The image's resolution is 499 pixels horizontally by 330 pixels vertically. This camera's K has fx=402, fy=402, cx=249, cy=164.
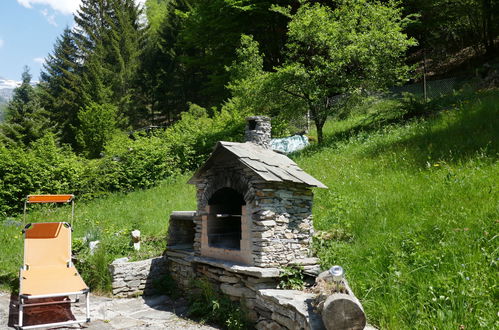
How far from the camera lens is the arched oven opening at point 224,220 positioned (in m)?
7.98

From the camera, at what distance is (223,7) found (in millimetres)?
22328

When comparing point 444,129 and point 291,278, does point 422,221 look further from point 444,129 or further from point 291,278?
point 444,129

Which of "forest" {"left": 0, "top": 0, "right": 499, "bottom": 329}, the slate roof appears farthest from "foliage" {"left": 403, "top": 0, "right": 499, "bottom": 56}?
the slate roof

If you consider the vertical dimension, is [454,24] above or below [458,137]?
above

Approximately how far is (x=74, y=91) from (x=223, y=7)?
13.9m

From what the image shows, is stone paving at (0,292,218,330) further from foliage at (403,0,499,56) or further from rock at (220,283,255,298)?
foliage at (403,0,499,56)

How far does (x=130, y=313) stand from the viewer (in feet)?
25.2

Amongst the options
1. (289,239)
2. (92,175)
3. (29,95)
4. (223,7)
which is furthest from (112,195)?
(29,95)

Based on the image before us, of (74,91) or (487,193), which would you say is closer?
(487,193)

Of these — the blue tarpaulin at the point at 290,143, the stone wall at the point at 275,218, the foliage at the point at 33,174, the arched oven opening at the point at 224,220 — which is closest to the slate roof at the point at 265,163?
the stone wall at the point at 275,218

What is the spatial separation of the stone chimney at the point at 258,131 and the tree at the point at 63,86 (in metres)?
20.2

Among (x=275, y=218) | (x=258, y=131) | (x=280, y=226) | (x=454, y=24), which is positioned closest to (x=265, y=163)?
(x=275, y=218)

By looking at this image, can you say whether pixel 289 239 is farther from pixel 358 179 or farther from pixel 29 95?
pixel 29 95

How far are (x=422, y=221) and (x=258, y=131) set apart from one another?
11.3 ft
